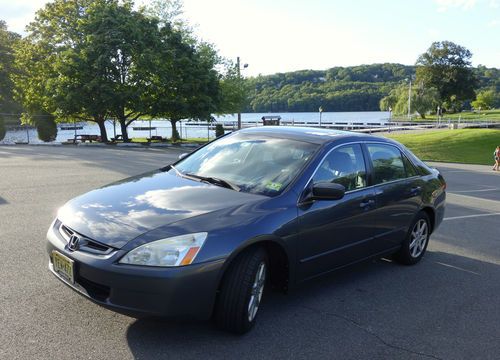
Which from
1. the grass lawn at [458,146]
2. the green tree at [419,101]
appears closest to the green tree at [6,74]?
the grass lawn at [458,146]

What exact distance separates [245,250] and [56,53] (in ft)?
104

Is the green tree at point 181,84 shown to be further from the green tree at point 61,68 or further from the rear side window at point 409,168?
the rear side window at point 409,168

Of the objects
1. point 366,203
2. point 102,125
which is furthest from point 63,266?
point 102,125

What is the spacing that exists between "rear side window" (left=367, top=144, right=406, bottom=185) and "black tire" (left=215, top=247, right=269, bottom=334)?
208 cm

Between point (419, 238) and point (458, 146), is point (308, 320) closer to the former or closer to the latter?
point (419, 238)

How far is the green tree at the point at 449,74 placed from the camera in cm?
10894

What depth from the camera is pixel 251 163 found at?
441 centimetres

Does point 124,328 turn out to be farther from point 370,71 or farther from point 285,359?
point 370,71

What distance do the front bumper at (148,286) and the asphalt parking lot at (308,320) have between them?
215mm

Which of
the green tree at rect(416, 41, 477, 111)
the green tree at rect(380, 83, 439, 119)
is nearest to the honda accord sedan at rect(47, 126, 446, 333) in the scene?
the green tree at rect(380, 83, 439, 119)

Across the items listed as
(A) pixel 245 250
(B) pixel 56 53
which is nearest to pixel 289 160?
(A) pixel 245 250

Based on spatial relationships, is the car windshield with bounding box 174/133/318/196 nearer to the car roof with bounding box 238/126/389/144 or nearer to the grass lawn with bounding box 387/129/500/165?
the car roof with bounding box 238/126/389/144

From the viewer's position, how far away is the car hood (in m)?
3.22

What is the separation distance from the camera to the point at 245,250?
3.42 m
